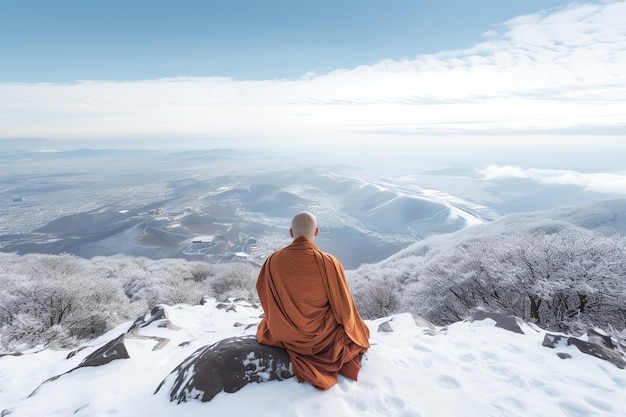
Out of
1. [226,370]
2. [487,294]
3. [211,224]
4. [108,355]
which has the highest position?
[226,370]

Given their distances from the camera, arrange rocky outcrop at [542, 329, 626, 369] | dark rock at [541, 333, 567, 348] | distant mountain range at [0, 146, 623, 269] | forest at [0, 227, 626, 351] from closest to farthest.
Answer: rocky outcrop at [542, 329, 626, 369] < dark rock at [541, 333, 567, 348] < forest at [0, 227, 626, 351] < distant mountain range at [0, 146, 623, 269]

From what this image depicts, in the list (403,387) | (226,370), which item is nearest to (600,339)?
(403,387)

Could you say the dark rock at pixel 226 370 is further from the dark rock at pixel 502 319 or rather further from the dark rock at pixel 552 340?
the dark rock at pixel 502 319

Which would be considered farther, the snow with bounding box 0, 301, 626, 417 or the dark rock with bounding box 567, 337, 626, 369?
the dark rock with bounding box 567, 337, 626, 369

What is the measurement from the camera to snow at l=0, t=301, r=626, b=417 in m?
4.07

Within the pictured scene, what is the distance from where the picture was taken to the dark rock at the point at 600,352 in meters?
5.21

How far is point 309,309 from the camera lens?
188 inches

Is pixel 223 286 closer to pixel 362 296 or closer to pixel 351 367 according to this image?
pixel 362 296

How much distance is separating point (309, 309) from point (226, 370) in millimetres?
1663

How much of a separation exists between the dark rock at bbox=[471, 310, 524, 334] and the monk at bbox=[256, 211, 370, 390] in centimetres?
492

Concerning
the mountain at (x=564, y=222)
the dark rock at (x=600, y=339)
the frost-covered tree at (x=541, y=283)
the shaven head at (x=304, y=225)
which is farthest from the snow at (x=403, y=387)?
the mountain at (x=564, y=222)

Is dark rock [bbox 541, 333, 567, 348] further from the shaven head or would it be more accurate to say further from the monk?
the shaven head

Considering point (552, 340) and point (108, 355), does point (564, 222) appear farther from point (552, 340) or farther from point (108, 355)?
point (108, 355)

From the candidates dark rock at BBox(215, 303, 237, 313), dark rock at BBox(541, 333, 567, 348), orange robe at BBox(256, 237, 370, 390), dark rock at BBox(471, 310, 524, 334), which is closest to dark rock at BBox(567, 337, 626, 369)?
dark rock at BBox(541, 333, 567, 348)
